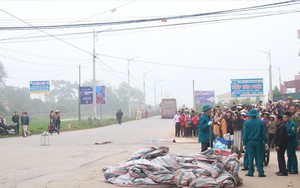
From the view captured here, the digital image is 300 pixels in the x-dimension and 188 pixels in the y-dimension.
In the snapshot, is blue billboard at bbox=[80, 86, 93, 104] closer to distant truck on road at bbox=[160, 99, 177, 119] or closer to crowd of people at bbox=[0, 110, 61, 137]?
crowd of people at bbox=[0, 110, 61, 137]

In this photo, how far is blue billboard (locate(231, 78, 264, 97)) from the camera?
4294 cm

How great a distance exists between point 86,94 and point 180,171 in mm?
40874

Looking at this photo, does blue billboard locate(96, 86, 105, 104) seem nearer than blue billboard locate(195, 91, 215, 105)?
Yes

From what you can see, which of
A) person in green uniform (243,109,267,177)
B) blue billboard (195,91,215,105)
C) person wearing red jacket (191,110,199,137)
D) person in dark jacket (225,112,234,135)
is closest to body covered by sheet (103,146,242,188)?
person in green uniform (243,109,267,177)

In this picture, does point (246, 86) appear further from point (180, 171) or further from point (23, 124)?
point (180, 171)

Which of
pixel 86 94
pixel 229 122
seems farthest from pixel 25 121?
pixel 86 94

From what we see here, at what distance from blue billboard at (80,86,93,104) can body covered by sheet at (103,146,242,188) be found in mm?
39431

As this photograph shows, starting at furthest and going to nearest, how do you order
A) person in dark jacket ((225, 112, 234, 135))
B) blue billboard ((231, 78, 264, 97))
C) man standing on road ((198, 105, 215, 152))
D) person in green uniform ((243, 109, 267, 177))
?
blue billboard ((231, 78, 264, 97)) < person in dark jacket ((225, 112, 234, 135)) < man standing on road ((198, 105, 215, 152)) < person in green uniform ((243, 109, 267, 177))

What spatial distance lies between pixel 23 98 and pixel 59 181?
78124mm

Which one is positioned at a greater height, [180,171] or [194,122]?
[194,122]

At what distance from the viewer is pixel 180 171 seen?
366 inches

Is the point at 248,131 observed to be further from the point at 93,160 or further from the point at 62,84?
the point at 62,84

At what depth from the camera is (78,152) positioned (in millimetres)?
17828

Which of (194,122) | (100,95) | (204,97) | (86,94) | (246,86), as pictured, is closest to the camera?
(194,122)
